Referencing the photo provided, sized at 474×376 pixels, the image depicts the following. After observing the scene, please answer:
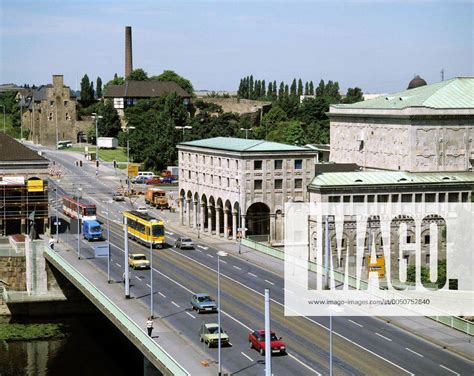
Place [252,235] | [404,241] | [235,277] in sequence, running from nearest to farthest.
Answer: [235,277] < [404,241] < [252,235]

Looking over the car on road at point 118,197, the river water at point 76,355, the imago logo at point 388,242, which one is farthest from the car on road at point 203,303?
the car on road at point 118,197

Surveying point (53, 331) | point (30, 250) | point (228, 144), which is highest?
point (228, 144)

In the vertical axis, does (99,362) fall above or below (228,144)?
below

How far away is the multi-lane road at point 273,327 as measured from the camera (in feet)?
206

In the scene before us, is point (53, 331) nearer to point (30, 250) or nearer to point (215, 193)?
point (30, 250)

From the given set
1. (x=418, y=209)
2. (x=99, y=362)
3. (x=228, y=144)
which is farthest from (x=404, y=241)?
(x=99, y=362)

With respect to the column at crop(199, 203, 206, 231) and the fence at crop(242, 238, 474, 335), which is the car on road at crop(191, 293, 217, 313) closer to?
the fence at crop(242, 238, 474, 335)

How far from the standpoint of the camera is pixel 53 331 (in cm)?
10262

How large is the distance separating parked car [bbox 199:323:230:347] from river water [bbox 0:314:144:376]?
740 inches

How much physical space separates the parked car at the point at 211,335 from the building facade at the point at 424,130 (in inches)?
2373

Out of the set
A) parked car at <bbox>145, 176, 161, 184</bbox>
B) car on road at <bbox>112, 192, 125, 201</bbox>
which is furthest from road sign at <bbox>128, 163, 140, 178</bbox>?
car on road at <bbox>112, 192, 125, 201</bbox>

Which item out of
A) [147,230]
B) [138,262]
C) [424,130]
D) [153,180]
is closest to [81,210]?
[147,230]

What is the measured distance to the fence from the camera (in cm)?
7169

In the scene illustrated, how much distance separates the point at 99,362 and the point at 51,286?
25.2m
